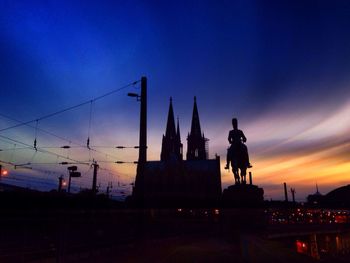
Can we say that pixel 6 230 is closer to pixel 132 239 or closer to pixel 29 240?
pixel 29 240

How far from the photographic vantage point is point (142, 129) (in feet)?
42.8

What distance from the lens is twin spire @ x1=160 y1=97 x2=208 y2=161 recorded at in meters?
65.8

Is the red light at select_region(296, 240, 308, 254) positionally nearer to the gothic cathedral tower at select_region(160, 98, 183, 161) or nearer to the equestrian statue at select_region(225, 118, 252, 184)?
the equestrian statue at select_region(225, 118, 252, 184)

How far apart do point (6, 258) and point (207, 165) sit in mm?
44750

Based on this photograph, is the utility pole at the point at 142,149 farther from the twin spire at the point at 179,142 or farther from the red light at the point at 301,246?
the twin spire at the point at 179,142

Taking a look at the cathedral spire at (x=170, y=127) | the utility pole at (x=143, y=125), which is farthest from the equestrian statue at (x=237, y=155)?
the cathedral spire at (x=170, y=127)

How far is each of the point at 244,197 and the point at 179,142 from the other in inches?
2204

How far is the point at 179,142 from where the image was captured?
68.9 meters

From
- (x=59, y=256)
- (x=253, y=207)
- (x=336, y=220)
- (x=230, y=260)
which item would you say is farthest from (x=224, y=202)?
(x=336, y=220)

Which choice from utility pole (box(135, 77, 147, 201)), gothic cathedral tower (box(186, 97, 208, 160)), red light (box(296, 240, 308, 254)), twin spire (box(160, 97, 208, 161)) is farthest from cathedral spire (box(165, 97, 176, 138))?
utility pole (box(135, 77, 147, 201))

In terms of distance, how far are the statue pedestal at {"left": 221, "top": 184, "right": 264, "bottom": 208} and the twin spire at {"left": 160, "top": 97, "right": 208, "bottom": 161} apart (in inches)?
1921

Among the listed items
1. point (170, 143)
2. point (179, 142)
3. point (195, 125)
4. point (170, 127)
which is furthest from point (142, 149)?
point (195, 125)

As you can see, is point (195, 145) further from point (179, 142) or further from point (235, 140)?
point (235, 140)

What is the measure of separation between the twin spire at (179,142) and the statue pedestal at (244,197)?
48.8m
